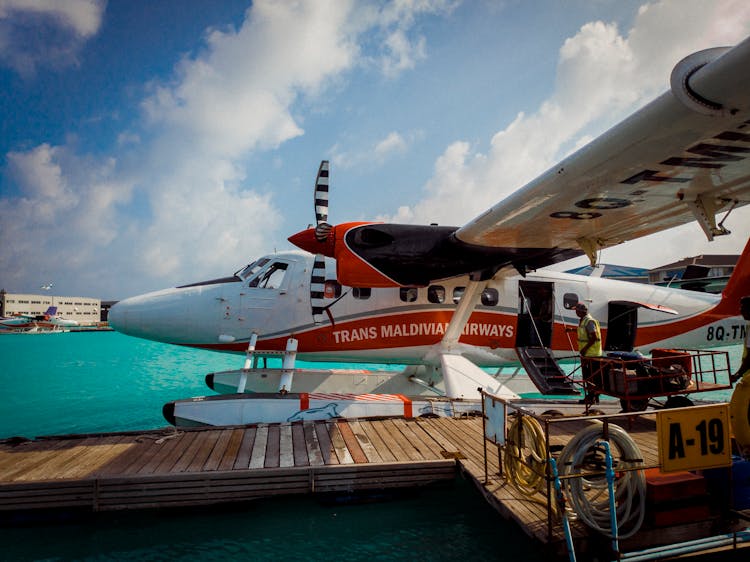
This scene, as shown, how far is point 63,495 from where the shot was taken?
4523 mm

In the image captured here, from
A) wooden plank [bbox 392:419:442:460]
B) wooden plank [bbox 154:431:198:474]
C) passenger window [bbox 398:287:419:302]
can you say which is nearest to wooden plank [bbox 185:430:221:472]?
wooden plank [bbox 154:431:198:474]

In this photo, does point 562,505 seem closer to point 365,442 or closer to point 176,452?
point 365,442

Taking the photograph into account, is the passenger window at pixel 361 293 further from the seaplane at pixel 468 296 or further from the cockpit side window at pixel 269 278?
the cockpit side window at pixel 269 278

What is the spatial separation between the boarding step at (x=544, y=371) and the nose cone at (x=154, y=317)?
755 cm

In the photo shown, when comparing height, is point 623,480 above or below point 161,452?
above

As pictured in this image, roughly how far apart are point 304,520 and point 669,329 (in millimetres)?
10484

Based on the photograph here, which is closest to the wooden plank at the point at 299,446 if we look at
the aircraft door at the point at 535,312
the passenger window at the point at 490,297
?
the passenger window at the point at 490,297

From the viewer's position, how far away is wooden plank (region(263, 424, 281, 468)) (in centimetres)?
508

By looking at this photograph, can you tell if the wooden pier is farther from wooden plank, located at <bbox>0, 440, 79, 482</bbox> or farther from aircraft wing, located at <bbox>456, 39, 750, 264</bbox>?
aircraft wing, located at <bbox>456, 39, 750, 264</bbox>

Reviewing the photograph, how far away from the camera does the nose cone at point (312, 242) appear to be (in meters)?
8.14

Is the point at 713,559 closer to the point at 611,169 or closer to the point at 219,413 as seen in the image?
the point at 611,169

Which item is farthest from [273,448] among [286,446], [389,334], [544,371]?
[544,371]

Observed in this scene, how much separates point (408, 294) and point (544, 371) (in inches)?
135

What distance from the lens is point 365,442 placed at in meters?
5.93
